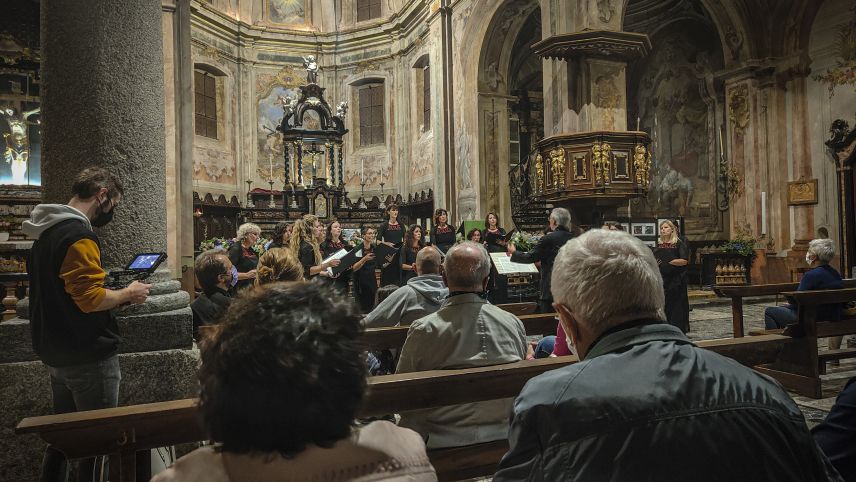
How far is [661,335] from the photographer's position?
1299mm

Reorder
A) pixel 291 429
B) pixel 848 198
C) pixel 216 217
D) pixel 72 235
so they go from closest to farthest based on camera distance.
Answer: pixel 291 429 < pixel 72 235 < pixel 848 198 < pixel 216 217

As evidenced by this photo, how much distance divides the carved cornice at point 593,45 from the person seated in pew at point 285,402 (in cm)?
880

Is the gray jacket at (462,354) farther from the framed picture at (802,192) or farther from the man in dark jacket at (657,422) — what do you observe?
the framed picture at (802,192)

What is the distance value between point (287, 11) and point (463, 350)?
20.4 m

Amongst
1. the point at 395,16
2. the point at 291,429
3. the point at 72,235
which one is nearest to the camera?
the point at 291,429

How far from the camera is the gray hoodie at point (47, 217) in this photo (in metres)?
2.32

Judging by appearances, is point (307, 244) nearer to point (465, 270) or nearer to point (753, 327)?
point (465, 270)

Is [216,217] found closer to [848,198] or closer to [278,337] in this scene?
[848,198]

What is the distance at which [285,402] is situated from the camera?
840 mm

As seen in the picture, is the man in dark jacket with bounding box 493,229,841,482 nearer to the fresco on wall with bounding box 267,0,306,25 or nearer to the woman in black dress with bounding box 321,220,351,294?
the woman in black dress with bounding box 321,220,351,294

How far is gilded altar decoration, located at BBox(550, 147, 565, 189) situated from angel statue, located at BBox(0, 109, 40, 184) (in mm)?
11759

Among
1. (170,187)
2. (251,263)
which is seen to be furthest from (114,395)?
(170,187)

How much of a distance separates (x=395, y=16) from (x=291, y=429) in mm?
19262

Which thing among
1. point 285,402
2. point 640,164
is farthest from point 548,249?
point 285,402
